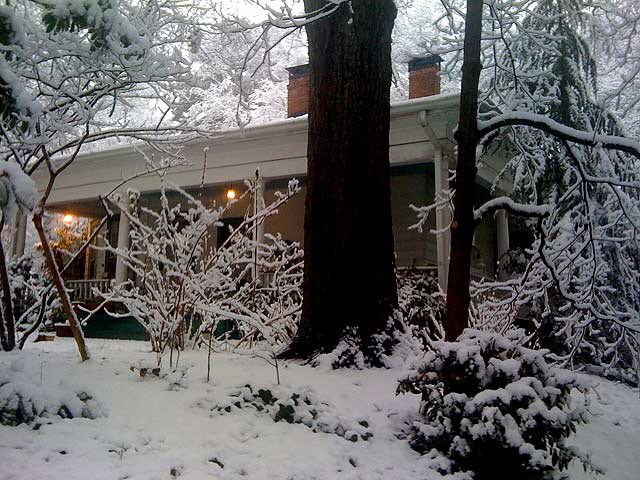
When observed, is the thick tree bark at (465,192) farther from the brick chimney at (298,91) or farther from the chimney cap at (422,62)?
the brick chimney at (298,91)

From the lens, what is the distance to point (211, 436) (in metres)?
3.06

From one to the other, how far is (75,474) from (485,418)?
205 cm

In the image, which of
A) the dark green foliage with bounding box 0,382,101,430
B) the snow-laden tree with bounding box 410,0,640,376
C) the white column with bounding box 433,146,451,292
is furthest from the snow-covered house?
the dark green foliage with bounding box 0,382,101,430

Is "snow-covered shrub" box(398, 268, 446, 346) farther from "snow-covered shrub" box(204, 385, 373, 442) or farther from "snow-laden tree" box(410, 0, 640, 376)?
"snow-covered shrub" box(204, 385, 373, 442)

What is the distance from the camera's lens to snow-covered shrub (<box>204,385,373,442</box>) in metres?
3.45

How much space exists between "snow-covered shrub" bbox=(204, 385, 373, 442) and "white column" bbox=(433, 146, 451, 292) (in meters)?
5.96

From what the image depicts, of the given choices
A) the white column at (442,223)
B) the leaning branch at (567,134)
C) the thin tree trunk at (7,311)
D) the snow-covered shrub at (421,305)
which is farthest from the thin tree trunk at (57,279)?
Answer: the white column at (442,223)

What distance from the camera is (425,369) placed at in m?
3.47

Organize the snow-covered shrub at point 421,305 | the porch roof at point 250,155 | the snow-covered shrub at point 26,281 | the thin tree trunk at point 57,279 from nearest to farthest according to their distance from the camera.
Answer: the thin tree trunk at point 57,279
the snow-covered shrub at point 421,305
the snow-covered shrub at point 26,281
the porch roof at point 250,155

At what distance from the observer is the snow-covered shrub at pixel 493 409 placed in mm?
3123

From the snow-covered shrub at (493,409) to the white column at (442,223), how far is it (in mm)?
5816

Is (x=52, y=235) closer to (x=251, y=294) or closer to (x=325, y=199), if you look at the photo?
(x=251, y=294)

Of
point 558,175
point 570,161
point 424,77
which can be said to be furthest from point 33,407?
point 424,77

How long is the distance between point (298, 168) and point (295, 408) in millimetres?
7962
